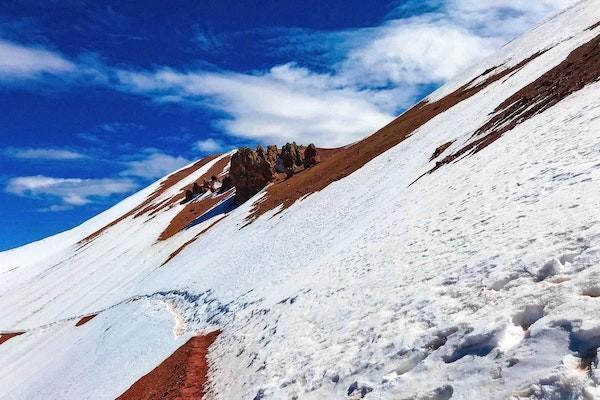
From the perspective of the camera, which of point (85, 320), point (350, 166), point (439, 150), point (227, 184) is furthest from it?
point (227, 184)

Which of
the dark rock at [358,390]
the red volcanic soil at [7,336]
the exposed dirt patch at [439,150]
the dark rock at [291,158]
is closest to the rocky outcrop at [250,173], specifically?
the dark rock at [291,158]

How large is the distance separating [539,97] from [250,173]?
182 ft

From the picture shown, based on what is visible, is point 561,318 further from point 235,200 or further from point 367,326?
point 235,200

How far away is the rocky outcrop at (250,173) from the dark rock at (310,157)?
693cm

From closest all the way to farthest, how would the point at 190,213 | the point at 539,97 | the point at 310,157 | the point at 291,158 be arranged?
the point at 539,97
the point at 291,158
the point at 310,157
the point at 190,213

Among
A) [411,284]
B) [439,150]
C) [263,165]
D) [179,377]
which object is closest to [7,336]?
[263,165]

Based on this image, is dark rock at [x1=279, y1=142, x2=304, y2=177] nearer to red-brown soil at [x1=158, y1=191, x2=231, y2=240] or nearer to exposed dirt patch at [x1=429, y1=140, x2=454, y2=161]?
red-brown soil at [x1=158, y1=191, x2=231, y2=240]

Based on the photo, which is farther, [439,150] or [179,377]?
[439,150]

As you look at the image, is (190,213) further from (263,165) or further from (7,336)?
(7,336)

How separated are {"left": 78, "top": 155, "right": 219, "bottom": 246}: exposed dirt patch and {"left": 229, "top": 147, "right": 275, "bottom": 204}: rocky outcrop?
35.1m

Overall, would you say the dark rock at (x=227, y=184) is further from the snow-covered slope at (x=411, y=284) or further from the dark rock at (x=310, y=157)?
the snow-covered slope at (x=411, y=284)

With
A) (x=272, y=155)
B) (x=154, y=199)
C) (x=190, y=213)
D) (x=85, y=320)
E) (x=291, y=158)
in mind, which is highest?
(x=154, y=199)

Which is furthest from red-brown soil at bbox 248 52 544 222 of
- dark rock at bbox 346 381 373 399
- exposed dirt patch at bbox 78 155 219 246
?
exposed dirt patch at bbox 78 155 219 246

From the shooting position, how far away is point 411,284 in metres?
14.3
